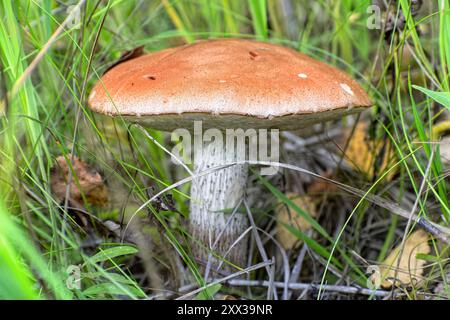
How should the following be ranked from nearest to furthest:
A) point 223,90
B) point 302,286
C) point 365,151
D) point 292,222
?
point 223,90
point 302,286
point 292,222
point 365,151

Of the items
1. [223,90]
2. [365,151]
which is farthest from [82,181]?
[365,151]

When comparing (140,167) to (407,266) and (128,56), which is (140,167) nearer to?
(128,56)

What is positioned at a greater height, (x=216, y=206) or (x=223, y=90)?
(x=223, y=90)

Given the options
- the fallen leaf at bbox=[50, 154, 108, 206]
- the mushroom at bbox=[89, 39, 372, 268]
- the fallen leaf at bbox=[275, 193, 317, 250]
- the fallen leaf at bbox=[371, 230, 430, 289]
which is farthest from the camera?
the fallen leaf at bbox=[275, 193, 317, 250]

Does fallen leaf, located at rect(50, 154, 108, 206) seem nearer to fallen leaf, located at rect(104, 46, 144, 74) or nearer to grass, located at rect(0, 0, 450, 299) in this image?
grass, located at rect(0, 0, 450, 299)

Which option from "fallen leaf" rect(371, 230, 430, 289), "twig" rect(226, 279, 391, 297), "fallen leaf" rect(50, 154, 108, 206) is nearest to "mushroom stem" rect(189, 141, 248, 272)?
"twig" rect(226, 279, 391, 297)

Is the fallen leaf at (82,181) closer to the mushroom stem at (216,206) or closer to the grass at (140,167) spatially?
the grass at (140,167)
